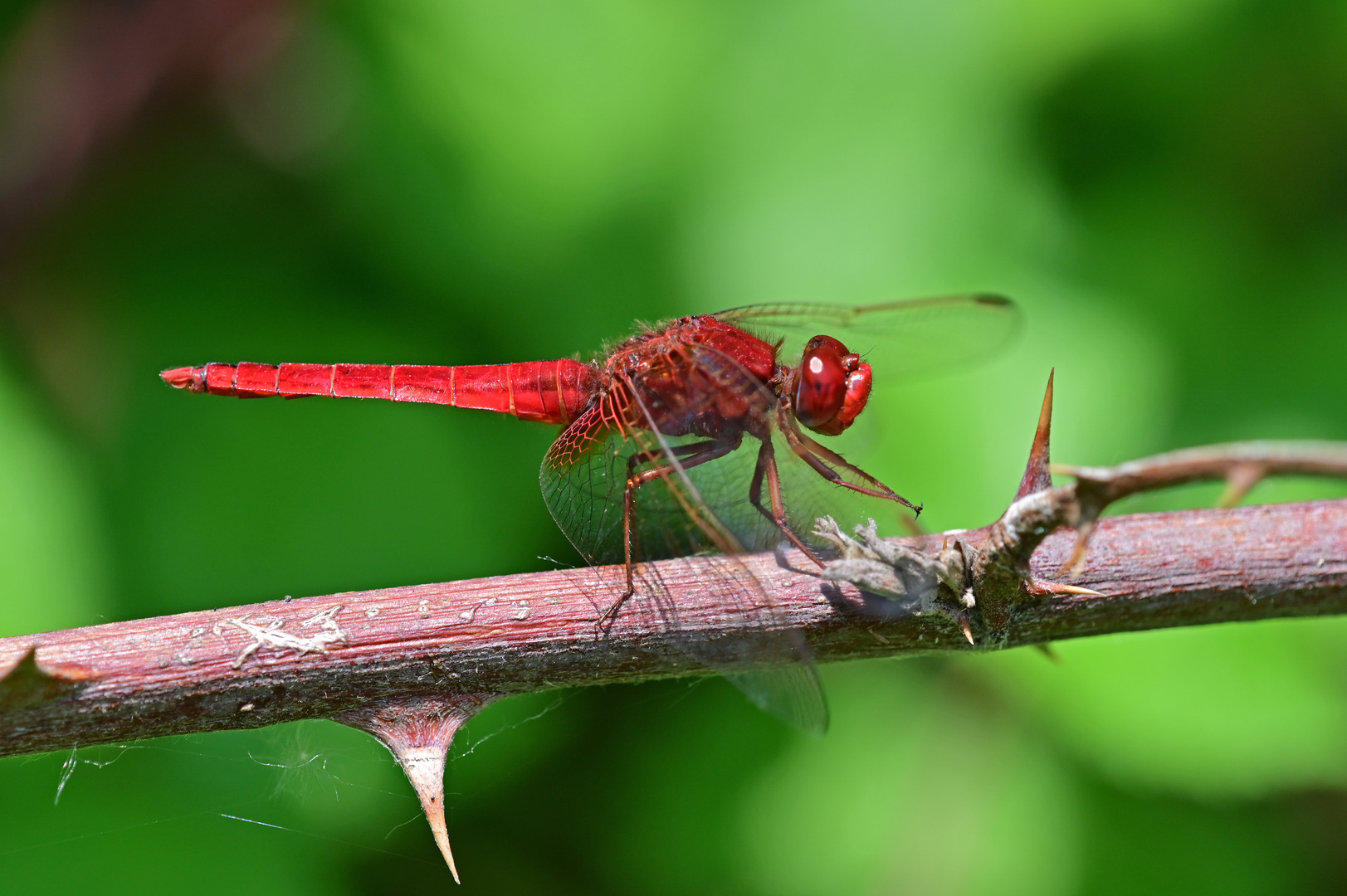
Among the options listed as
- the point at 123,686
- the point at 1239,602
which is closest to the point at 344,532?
the point at 123,686

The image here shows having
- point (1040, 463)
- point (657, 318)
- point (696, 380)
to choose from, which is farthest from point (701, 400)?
point (1040, 463)

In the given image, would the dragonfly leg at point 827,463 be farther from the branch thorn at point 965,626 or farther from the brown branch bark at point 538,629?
the branch thorn at point 965,626

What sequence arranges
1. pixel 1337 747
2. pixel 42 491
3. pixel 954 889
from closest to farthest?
pixel 1337 747 < pixel 954 889 < pixel 42 491

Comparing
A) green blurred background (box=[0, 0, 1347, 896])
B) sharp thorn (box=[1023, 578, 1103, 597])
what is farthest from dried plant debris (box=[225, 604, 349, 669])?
sharp thorn (box=[1023, 578, 1103, 597])

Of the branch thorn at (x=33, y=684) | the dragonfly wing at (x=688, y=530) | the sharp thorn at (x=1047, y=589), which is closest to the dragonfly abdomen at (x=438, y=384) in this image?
the dragonfly wing at (x=688, y=530)

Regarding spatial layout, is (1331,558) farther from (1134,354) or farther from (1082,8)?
(1082,8)

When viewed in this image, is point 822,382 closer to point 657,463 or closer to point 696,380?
point 696,380

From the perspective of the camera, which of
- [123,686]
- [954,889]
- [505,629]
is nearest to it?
[123,686]

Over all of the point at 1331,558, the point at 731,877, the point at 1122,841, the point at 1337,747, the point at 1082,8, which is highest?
the point at 1082,8

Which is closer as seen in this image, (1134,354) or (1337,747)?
(1337,747)

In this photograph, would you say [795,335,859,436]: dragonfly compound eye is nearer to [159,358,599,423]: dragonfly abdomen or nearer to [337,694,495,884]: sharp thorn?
[159,358,599,423]: dragonfly abdomen
